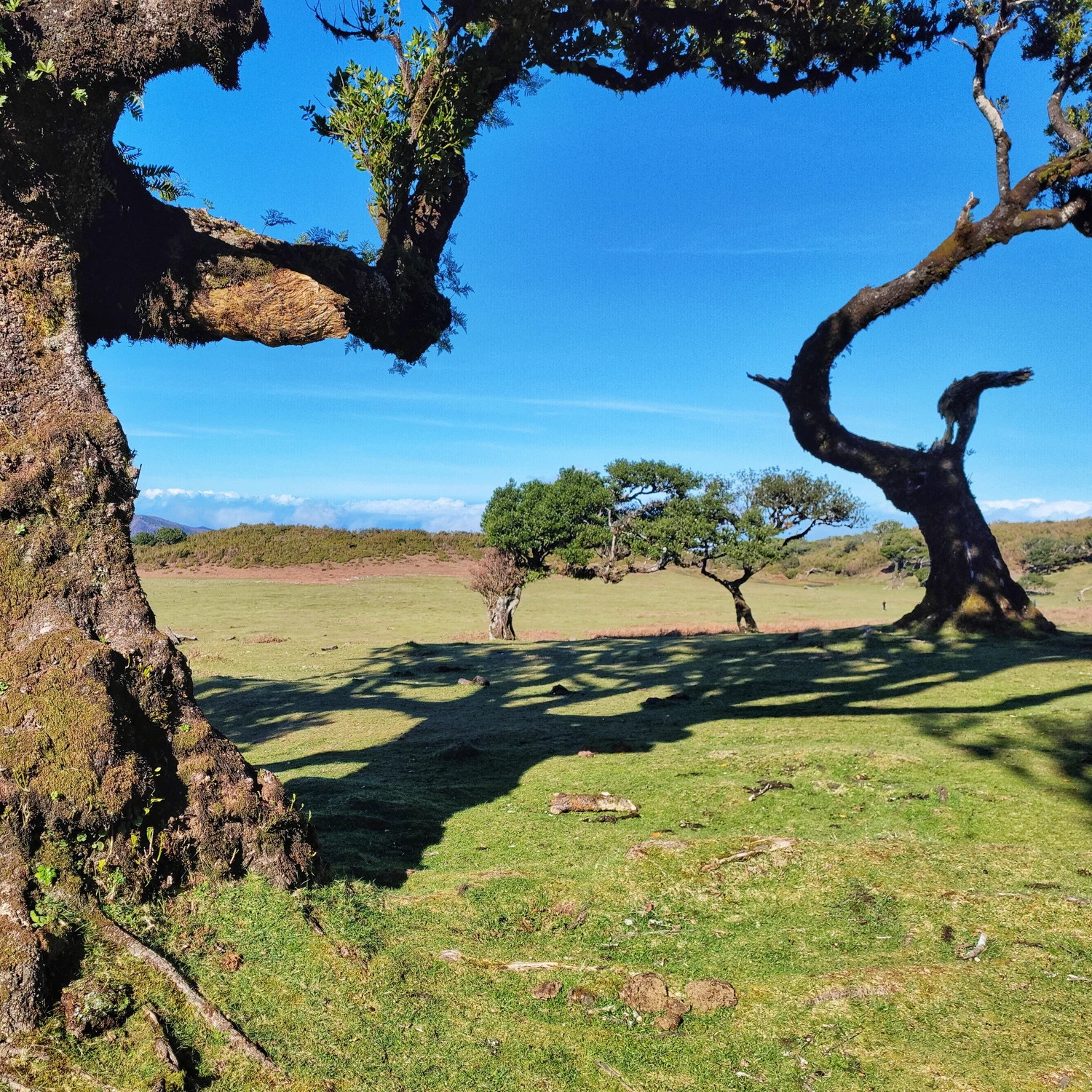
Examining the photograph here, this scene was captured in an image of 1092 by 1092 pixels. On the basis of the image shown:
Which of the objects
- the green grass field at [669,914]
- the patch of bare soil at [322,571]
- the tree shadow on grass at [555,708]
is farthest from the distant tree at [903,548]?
the green grass field at [669,914]

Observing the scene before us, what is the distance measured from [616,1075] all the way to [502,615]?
92.6ft

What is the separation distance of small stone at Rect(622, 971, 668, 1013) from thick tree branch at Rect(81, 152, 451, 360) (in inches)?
249

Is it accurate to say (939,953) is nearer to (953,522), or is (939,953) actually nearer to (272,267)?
(272,267)

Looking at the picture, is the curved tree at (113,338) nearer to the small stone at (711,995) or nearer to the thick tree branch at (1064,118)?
the small stone at (711,995)

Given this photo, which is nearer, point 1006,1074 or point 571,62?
point 1006,1074

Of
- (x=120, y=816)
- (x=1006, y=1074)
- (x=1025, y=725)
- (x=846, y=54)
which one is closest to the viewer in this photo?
(x=1006, y=1074)

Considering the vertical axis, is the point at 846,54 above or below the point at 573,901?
above

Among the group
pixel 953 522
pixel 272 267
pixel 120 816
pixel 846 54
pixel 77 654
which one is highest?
pixel 846 54

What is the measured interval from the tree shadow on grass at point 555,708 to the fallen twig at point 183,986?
→ 1.75 m

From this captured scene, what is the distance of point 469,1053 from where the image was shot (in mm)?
3697

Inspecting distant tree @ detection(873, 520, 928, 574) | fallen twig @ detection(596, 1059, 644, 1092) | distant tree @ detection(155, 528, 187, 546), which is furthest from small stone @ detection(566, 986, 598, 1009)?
distant tree @ detection(155, 528, 187, 546)

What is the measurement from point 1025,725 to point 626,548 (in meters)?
21.2

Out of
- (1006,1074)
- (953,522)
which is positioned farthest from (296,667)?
(1006,1074)

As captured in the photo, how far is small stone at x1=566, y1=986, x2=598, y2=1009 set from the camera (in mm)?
4144
